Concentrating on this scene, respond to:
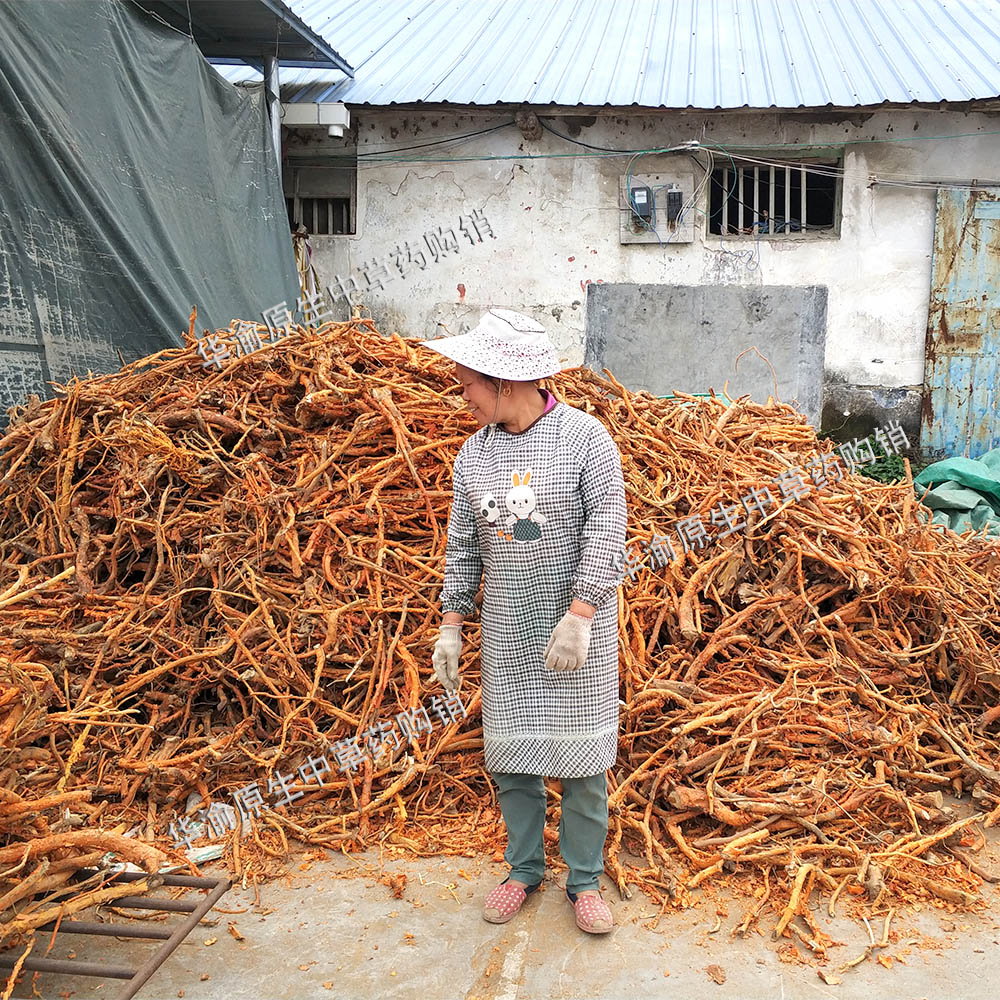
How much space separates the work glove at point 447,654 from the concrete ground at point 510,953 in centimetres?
69

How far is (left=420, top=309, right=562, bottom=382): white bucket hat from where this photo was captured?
248cm

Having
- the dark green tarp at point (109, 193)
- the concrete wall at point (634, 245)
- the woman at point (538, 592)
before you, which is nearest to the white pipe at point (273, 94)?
the dark green tarp at point (109, 193)

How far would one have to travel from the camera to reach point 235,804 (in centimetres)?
Answer: 324

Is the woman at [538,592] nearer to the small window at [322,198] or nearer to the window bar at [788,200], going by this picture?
the window bar at [788,200]

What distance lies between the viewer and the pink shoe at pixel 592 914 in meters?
2.58

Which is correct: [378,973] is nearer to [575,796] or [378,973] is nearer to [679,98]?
[575,796]

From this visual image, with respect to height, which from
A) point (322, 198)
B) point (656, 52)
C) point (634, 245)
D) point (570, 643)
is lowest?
point (570, 643)

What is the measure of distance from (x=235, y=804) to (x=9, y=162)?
3.72 meters

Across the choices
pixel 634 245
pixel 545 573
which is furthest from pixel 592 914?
pixel 634 245

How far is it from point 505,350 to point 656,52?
867cm

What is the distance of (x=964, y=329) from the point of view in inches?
345

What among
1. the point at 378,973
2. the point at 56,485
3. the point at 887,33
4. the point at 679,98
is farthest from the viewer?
the point at 887,33

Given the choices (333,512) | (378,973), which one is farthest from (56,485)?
(378,973)

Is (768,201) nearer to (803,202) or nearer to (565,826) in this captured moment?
(803,202)
